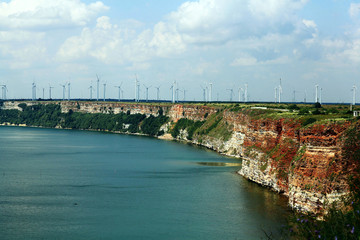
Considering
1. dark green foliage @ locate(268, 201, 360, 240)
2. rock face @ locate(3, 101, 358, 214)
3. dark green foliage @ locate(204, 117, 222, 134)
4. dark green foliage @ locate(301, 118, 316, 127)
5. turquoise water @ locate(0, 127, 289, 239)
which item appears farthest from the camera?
dark green foliage @ locate(204, 117, 222, 134)

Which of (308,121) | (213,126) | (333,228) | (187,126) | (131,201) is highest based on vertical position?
(308,121)

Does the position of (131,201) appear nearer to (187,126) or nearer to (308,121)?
(308,121)

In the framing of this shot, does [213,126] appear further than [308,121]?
Yes

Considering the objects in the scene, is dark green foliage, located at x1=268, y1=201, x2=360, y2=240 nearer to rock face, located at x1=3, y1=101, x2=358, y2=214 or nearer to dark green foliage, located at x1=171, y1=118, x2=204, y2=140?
rock face, located at x1=3, y1=101, x2=358, y2=214

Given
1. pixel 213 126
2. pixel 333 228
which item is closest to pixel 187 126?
pixel 213 126

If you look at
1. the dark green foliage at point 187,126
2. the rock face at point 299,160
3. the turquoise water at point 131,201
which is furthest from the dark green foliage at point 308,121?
the dark green foliage at point 187,126

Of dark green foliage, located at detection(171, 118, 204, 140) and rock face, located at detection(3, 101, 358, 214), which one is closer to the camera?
rock face, located at detection(3, 101, 358, 214)

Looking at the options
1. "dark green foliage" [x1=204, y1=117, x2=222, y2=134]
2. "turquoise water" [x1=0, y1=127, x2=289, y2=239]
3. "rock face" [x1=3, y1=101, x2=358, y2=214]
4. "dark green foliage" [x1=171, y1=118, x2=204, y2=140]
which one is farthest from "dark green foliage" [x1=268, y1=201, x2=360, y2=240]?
"dark green foliage" [x1=171, y1=118, x2=204, y2=140]

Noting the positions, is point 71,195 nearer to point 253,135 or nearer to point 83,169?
point 83,169
